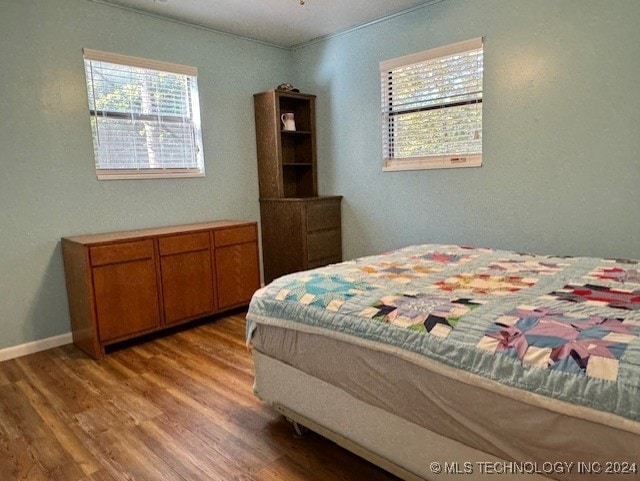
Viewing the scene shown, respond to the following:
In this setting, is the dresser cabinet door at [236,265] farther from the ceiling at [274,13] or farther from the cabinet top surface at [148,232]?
the ceiling at [274,13]

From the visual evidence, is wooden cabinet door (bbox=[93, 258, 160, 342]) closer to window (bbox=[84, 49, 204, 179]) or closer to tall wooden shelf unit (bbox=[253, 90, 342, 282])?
window (bbox=[84, 49, 204, 179])

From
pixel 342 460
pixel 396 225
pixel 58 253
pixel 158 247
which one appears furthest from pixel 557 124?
pixel 58 253

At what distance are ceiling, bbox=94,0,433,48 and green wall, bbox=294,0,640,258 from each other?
184 mm

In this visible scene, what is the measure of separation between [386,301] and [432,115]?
2.42 m

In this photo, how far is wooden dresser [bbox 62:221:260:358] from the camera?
2.90 metres

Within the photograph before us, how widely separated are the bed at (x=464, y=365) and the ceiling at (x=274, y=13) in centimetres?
241

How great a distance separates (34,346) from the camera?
3.07 m

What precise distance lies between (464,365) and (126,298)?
8.33 feet

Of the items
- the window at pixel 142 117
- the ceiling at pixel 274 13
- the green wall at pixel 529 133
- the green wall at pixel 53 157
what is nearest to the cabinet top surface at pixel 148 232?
the green wall at pixel 53 157

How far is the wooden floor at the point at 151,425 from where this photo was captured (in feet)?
5.70

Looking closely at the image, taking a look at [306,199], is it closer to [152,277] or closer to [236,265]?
[236,265]

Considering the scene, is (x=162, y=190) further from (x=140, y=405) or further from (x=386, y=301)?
(x=386, y=301)

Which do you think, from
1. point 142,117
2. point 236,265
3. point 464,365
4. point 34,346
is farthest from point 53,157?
point 464,365

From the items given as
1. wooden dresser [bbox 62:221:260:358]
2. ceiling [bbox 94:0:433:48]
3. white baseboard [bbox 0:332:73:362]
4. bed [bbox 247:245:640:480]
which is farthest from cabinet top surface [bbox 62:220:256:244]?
ceiling [bbox 94:0:433:48]
